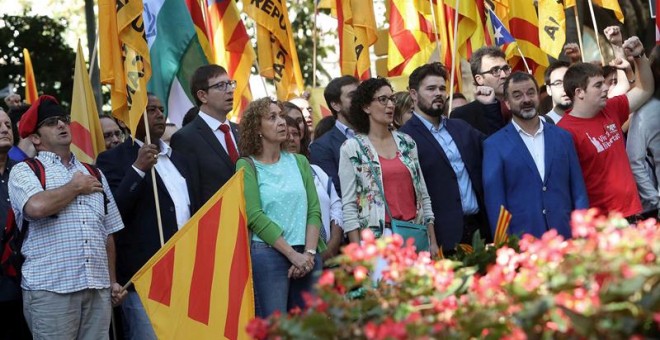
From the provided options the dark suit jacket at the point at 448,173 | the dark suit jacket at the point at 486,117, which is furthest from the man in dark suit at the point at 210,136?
the dark suit jacket at the point at 486,117

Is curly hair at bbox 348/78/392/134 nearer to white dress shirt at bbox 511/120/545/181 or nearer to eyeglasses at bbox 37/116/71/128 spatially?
white dress shirt at bbox 511/120/545/181

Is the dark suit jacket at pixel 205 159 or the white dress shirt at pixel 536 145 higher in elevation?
the dark suit jacket at pixel 205 159

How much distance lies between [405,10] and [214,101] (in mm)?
4575

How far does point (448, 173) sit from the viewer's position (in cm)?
917

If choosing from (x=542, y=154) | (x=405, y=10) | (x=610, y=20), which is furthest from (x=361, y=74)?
(x=610, y=20)

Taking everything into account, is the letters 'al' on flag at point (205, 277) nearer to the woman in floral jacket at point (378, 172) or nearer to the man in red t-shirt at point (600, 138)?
the woman in floral jacket at point (378, 172)

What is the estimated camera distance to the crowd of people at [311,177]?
799 centimetres

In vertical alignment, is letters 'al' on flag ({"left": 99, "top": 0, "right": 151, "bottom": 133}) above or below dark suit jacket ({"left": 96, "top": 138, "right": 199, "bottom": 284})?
above

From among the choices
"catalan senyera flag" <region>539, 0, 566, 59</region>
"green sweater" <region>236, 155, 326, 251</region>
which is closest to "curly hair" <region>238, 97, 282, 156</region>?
"green sweater" <region>236, 155, 326, 251</region>

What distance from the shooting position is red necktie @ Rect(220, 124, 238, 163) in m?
9.23

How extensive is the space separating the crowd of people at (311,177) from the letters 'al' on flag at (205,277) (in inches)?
9.8

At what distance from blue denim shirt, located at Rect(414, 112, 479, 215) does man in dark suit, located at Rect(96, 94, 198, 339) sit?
184cm

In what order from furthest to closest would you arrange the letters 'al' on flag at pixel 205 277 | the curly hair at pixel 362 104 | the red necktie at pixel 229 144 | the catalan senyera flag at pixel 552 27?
the catalan senyera flag at pixel 552 27 → the red necktie at pixel 229 144 → the curly hair at pixel 362 104 → the letters 'al' on flag at pixel 205 277

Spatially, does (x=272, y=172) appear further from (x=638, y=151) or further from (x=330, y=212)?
(x=638, y=151)
